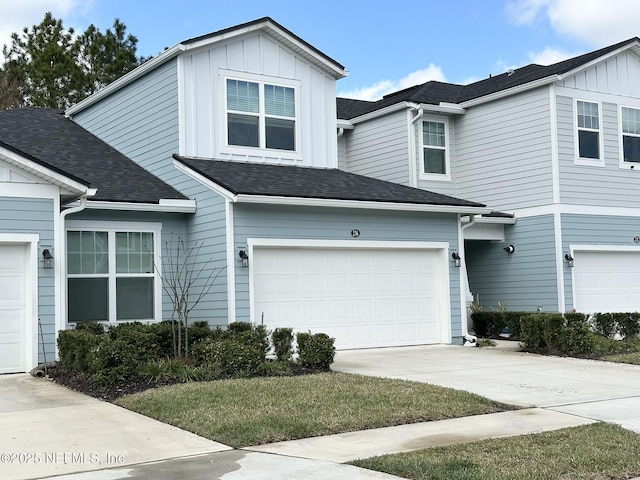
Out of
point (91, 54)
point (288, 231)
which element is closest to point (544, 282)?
→ point (288, 231)

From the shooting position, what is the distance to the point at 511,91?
1927 centimetres

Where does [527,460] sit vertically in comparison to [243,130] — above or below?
below

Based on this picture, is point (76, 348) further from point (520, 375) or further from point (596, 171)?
point (596, 171)

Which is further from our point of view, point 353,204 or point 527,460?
point 353,204

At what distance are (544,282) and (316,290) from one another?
6.28m

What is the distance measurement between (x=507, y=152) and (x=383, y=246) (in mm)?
5376

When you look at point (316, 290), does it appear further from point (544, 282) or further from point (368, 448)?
point (368, 448)

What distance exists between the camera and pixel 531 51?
2981cm

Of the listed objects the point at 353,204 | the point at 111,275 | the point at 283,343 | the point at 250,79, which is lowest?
the point at 283,343

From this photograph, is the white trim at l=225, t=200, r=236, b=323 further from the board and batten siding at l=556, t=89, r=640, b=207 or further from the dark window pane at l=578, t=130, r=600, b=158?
the dark window pane at l=578, t=130, r=600, b=158

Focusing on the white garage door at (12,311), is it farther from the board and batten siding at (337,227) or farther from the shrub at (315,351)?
the shrub at (315,351)

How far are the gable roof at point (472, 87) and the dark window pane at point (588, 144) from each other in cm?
162

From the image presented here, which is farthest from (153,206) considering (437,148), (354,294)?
(437,148)

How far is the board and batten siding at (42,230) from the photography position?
12.7 metres
